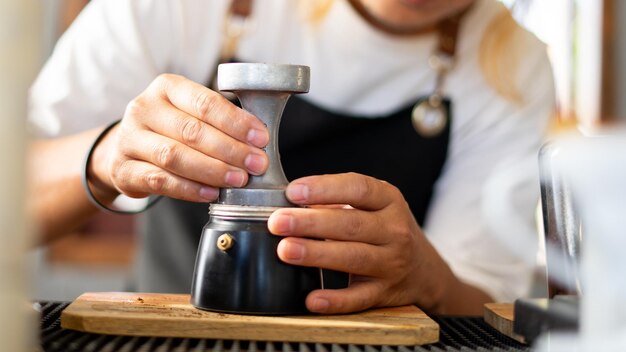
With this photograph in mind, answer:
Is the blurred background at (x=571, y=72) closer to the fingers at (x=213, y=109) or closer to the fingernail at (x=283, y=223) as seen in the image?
the fingers at (x=213, y=109)

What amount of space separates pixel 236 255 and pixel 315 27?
2.57 feet

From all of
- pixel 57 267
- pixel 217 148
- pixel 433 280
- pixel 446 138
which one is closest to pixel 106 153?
pixel 217 148

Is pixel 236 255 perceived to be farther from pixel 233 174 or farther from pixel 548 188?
pixel 548 188

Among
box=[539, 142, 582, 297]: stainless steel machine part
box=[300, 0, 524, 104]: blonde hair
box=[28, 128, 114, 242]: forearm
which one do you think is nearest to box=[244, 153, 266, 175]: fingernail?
box=[539, 142, 582, 297]: stainless steel machine part

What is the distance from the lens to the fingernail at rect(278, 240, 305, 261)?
0.65 meters

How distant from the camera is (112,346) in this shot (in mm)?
564

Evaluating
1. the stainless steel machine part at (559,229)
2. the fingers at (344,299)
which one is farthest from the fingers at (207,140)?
the stainless steel machine part at (559,229)

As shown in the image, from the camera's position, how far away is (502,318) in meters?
0.68

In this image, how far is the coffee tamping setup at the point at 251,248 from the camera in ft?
2.12

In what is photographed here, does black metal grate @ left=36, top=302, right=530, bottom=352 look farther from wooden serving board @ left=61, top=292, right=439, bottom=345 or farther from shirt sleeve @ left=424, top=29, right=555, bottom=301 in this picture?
shirt sleeve @ left=424, top=29, right=555, bottom=301

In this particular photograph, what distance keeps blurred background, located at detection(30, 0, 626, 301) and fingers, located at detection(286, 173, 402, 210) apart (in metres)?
1.90

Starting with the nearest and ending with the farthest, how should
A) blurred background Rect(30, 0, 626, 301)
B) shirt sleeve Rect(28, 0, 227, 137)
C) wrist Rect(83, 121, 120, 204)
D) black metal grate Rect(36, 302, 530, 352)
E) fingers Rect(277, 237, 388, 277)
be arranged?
black metal grate Rect(36, 302, 530, 352) → fingers Rect(277, 237, 388, 277) → wrist Rect(83, 121, 120, 204) → shirt sleeve Rect(28, 0, 227, 137) → blurred background Rect(30, 0, 626, 301)

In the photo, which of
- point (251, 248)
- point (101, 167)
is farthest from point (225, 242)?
point (101, 167)

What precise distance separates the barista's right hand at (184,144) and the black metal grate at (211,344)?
14 cm
